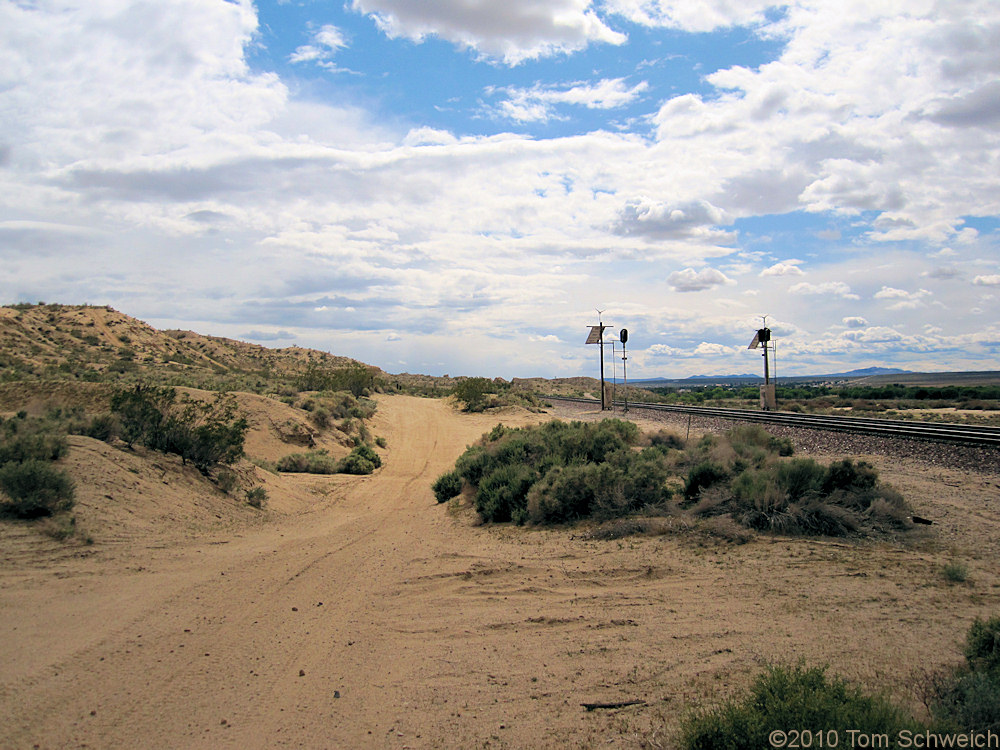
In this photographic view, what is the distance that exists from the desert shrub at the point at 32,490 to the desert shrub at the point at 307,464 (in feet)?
33.5

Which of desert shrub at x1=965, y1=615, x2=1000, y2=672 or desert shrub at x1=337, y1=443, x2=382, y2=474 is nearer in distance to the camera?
desert shrub at x1=965, y1=615, x2=1000, y2=672

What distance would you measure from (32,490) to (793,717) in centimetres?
1023

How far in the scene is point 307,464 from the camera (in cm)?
2048

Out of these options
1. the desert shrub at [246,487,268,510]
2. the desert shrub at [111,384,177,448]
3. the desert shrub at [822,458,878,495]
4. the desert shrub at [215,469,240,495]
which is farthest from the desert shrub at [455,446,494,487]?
the desert shrub at [822,458,878,495]

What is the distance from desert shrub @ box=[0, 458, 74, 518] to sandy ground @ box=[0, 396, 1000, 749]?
1.76 ft

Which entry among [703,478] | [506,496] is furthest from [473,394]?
[703,478]

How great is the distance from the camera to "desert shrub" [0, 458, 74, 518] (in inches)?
353

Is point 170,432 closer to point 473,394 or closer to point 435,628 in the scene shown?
point 435,628

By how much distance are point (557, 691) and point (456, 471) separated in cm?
1161

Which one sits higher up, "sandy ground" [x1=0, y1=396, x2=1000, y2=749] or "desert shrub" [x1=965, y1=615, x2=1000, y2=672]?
"desert shrub" [x1=965, y1=615, x2=1000, y2=672]

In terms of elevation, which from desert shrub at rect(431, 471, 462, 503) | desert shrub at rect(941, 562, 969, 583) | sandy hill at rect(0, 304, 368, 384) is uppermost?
sandy hill at rect(0, 304, 368, 384)

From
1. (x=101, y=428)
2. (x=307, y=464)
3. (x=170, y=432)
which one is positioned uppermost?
(x=101, y=428)

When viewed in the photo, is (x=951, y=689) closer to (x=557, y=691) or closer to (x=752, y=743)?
(x=752, y=743)
